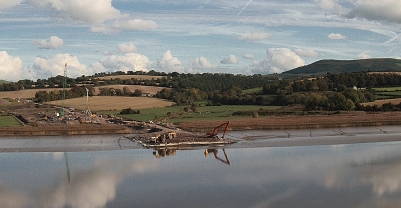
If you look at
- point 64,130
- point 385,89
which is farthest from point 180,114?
point 385,89

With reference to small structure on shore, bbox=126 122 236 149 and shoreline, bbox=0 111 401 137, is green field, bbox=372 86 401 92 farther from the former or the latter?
small structure on shore, bbox=126 122 236 149

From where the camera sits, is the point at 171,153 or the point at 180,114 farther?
the point at 180,114

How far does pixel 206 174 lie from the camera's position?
28547 millimetres

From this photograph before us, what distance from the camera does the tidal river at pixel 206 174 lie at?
22547mm

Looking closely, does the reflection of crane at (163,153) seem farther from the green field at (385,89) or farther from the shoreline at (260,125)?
the green field at (385,89)

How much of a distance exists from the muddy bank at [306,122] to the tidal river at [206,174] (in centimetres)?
962

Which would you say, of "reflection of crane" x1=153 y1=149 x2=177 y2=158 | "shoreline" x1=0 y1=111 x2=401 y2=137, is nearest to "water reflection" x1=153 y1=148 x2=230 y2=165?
"reflection of crane" x1=153 y1=149 x2=177 y2=158

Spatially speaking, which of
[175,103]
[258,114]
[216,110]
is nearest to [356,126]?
[258,114]

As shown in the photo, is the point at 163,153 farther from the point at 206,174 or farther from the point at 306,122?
the point at 306,122

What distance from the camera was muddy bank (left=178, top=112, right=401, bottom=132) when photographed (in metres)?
54.9

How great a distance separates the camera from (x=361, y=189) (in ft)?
79.5

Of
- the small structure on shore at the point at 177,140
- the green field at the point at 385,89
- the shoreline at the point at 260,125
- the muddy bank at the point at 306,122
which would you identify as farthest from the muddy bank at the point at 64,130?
the green field at the point at 385,89

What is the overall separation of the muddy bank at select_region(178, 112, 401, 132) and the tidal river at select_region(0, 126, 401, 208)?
379 inches

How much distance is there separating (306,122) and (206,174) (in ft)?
105
